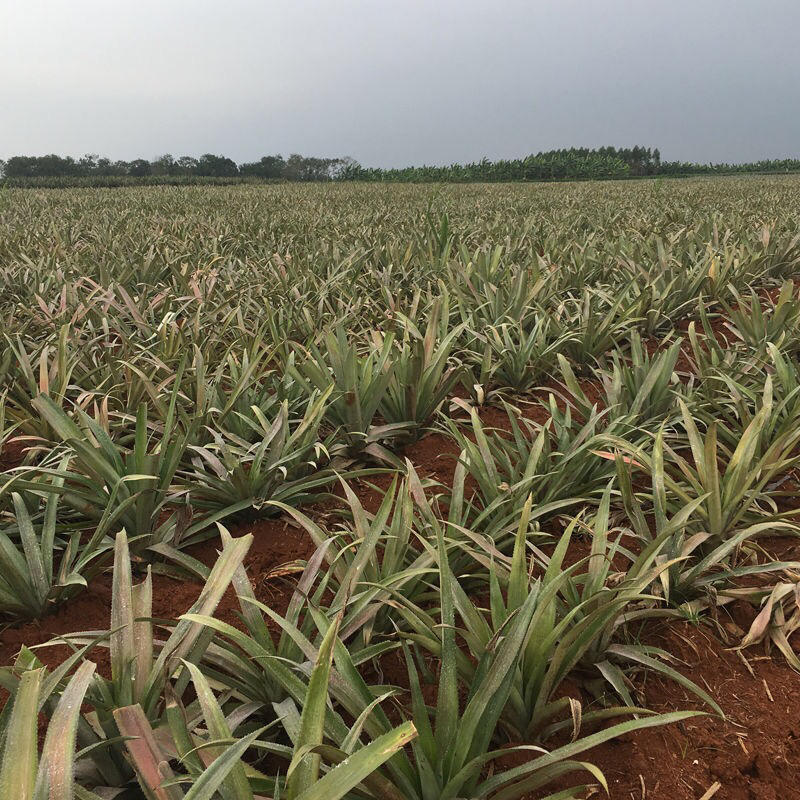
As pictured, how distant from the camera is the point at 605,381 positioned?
1.81 m

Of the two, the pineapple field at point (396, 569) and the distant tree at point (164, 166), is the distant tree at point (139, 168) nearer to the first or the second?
the distant tree at point (164, 166)

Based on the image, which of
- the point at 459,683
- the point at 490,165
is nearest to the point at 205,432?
the point at 459,683

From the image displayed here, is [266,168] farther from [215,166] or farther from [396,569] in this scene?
[396,569]

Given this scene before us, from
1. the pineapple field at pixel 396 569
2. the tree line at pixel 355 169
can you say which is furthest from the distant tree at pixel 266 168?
the pineapple field at pixel 396 569

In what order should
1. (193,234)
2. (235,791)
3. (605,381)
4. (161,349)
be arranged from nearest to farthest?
(235,791), (605,381), (161,349), (193,234)

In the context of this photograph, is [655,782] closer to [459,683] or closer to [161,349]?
[459,683]

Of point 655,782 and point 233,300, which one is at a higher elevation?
point 233,300

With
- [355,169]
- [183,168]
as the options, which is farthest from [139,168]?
[355,169]

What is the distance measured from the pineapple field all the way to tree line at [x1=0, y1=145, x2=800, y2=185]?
81.9ft

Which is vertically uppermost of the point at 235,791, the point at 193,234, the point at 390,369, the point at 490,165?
the point at 490,165

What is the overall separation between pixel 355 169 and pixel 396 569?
30383mm

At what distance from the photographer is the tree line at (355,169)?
26234 mm

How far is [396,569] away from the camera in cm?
108

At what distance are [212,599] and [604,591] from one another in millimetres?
597
